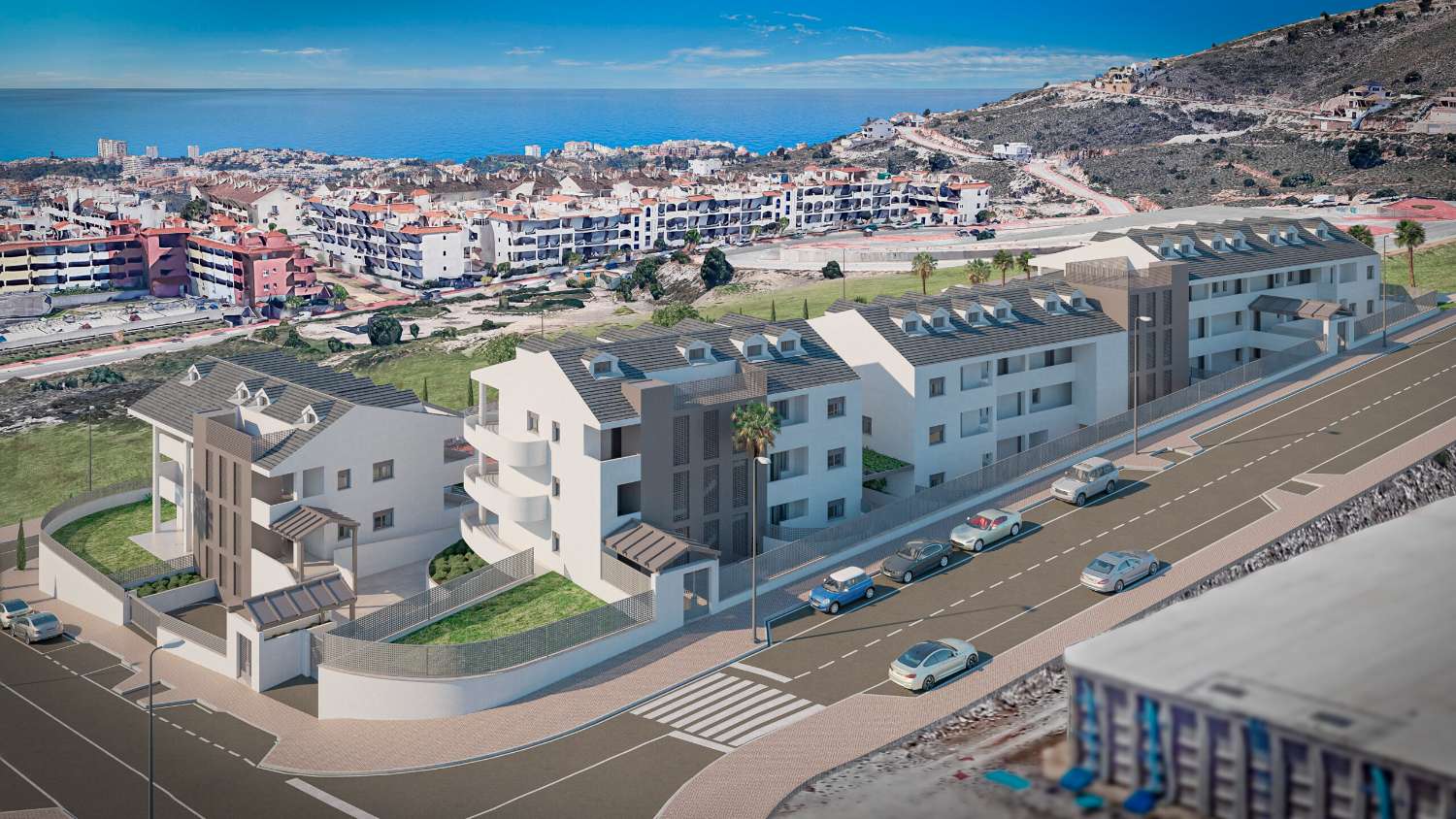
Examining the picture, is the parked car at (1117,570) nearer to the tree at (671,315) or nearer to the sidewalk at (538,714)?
the sidewalk at (538,714)

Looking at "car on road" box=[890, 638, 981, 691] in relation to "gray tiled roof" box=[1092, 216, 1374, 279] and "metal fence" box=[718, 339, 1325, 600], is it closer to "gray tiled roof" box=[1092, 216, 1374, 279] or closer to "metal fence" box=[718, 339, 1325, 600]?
"metal fence" box=[718, 339, 1325, 600]

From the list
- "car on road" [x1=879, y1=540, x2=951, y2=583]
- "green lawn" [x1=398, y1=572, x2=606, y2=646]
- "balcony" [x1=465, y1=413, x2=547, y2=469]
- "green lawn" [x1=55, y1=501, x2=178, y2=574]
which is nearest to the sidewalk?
"car on road" [x1=879, y1=540, x2=951, y2=583]

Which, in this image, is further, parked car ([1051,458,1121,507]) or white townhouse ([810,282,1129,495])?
white townhouse ([810,282,1129,495])

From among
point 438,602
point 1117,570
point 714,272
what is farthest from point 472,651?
point 714,272

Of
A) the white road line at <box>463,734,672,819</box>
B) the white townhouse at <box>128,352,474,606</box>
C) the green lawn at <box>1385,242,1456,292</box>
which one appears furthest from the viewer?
the green lawn at <box>1385,242,1456,292</box>

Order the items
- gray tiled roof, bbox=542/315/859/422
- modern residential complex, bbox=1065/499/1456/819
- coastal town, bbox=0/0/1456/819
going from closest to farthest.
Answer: modern residential complex, bbox=1065/499/1456/819 < coastal town, bbox=0/0/1456/819 < gray tiled roof, bbox=542/315/859/422

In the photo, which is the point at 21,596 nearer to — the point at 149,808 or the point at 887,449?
the point at 149,808

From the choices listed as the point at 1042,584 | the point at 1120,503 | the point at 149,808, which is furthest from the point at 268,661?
the point at 1120,503
